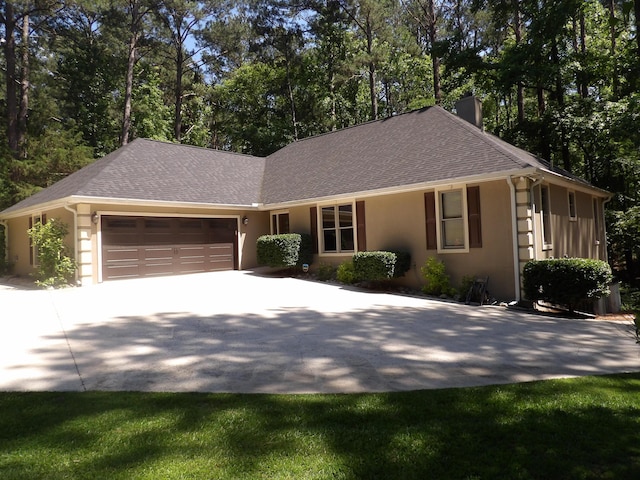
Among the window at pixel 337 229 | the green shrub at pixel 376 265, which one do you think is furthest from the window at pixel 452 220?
the window at pixel 337 229

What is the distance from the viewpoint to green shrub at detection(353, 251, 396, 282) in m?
11.9

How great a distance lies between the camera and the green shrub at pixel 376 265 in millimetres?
11859

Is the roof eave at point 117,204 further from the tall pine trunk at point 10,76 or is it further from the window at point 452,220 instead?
the tall pine trunk at point 10,76

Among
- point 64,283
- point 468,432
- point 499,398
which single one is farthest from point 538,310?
point 64,283

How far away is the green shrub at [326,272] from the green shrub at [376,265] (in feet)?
6.71

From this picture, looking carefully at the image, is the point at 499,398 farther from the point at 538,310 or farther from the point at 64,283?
the point at 64,283

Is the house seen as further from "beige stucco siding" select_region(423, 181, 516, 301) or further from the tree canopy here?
the tree canopy

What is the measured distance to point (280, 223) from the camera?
655 inches

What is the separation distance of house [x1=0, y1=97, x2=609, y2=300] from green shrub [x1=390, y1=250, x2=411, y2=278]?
0.26 meters

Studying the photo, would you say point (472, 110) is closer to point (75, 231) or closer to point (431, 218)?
point (431, 218)

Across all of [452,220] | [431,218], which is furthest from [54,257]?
[452,220]

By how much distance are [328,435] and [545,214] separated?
1079cm

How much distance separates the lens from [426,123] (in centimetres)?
1507

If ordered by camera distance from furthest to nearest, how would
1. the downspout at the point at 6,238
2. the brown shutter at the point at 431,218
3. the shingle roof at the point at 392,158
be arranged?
the downspout at the point at 6,238
the brown shutter at the point at 431,218
the shingle roof at the point at 392,158
